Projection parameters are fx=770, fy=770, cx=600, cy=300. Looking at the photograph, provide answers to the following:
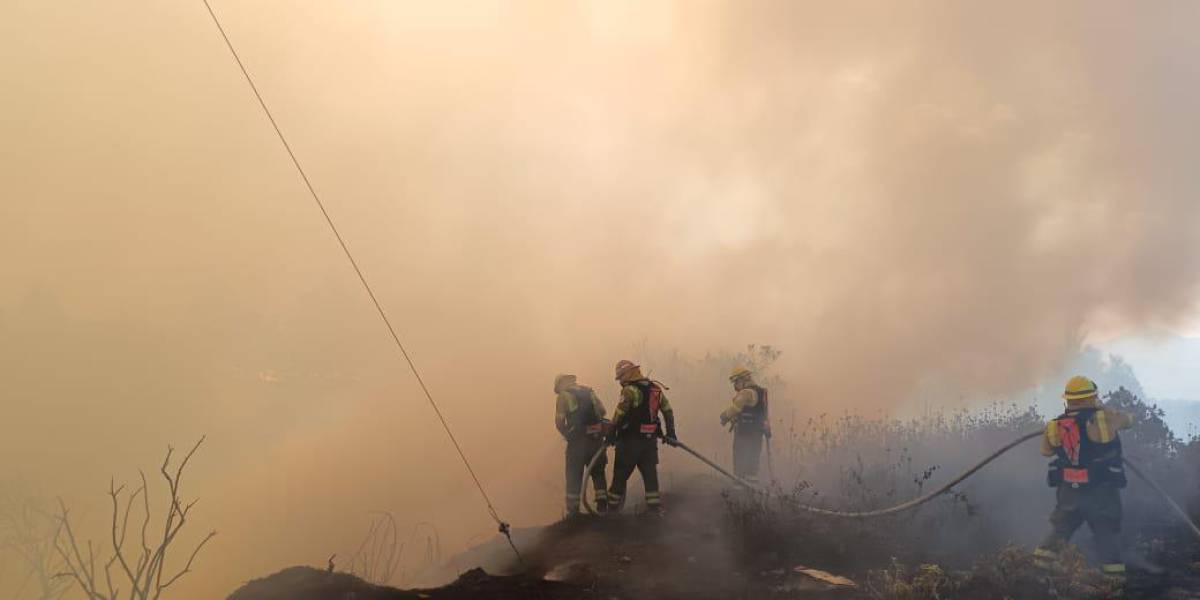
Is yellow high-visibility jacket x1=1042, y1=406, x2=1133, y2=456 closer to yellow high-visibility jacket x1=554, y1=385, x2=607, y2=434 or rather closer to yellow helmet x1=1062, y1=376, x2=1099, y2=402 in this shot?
yellow helmet x1=1062, y1=376, x2=1099, y2=402

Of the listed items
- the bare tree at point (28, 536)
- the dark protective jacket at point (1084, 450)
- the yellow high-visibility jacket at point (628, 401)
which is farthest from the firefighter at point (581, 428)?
the bare tree at point (28, 536)

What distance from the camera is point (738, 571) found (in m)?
7.80

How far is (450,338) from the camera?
60.5ft

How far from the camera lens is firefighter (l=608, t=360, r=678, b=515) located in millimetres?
9977

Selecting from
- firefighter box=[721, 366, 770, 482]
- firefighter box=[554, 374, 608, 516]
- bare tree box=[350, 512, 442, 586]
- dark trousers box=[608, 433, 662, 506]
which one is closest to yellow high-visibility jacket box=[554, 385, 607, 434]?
firefighter box=[554, 374, 608, 516]

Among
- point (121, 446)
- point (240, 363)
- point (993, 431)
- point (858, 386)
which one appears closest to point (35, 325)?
point (121, 446)

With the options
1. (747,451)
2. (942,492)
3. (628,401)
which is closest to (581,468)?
(628,401)

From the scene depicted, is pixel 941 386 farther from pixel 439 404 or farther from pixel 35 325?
pixel 35 325

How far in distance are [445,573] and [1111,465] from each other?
8342 mm

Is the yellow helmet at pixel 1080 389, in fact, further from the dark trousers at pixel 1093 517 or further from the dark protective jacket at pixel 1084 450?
the dark trousers at pixel 1093 517

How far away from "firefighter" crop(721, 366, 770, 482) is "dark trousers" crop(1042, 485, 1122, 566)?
4.14m

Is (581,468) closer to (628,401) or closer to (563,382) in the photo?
(563,382)

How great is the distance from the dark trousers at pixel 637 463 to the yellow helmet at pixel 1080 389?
4706mm

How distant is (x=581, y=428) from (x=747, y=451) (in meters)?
2.51
